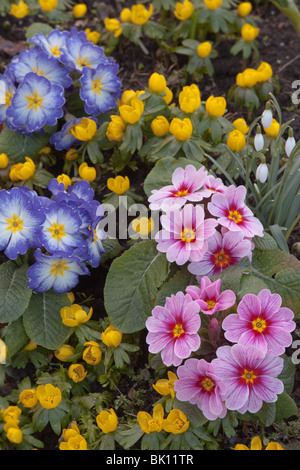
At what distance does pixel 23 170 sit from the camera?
247 centimetres

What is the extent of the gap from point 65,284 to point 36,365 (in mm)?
290

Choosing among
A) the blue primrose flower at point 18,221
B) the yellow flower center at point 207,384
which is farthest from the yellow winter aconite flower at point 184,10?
the yellow flower center at point 207,384

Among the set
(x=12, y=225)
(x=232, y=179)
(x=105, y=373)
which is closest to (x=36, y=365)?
(x=105, y=373)

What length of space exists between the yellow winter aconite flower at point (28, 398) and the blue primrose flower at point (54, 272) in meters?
0.36

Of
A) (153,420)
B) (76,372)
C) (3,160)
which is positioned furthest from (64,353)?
(3,160)

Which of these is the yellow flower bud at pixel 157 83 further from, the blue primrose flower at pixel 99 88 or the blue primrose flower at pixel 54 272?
the blue primrose flower at pixel 54 272

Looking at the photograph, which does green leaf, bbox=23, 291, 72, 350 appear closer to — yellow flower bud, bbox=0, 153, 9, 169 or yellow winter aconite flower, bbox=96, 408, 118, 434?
yellow winter aconite flower, bbox=96, 408, 118, 434

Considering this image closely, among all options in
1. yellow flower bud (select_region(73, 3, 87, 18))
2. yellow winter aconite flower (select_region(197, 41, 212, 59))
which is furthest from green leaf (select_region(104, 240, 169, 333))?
yellow flower bud (select_region(73, 3, 87, 18))

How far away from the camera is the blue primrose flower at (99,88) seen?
102 inches

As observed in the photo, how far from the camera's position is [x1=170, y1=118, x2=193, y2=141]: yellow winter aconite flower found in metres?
2.42

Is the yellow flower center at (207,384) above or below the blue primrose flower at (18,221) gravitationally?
below

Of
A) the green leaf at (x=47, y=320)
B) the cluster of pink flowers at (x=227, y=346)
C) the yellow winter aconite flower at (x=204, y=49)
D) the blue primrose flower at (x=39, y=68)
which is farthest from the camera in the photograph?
the yellow winter aconite flower at (x=204, y=49)

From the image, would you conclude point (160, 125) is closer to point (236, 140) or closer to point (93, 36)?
point (236, 140)

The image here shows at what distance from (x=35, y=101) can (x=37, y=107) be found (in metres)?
0.02
